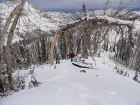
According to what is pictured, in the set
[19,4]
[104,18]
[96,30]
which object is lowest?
[96,30]

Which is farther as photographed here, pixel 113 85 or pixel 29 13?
pixel 29 13

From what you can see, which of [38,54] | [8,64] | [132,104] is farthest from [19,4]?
[38,54]

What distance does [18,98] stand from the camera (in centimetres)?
306

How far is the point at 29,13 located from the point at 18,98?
8.01ft

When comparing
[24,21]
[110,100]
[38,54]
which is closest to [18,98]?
[110,100]

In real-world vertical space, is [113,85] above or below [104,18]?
below

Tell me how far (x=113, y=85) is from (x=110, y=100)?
942 millimetres

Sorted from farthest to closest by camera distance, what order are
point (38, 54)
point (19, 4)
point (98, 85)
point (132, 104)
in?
point (38, 54) < point (19, 4) < point (98, 85) < point (132, 104)

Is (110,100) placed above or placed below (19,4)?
below

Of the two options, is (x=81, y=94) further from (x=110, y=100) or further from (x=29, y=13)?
(x=29, y=13)

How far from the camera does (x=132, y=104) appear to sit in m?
3.02

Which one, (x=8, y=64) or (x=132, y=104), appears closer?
(x=132, y=104)

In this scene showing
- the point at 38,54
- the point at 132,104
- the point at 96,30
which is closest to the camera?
the point at 132,104

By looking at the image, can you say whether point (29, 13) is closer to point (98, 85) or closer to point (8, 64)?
point (8, 64)
